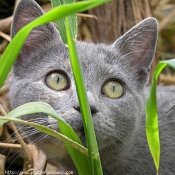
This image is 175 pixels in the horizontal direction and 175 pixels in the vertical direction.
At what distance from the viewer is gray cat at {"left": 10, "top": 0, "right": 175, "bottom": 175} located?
1.70 metres

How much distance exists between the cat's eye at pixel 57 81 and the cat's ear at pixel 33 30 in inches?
8.0

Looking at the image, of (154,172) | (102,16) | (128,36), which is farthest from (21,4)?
(102,16)

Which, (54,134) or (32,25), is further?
(54,134)

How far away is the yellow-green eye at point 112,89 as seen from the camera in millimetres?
1806

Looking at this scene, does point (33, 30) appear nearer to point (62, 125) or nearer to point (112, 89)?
point (112, 89)

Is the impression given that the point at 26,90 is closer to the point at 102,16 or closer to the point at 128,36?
the point at 128,36

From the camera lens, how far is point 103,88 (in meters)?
1.80

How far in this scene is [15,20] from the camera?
6.05 ft

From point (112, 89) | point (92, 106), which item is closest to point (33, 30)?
point (112, 89)

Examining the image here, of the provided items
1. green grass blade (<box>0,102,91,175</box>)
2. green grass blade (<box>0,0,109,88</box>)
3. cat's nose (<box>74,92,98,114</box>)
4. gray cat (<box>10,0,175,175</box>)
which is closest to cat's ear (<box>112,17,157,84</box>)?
gray cat (<box>10,0,175,175</box>)

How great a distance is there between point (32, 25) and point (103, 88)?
0.64 meters

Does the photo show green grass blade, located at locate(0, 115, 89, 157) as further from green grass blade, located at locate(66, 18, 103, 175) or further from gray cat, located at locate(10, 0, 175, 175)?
gray cat, located at locate(10, 0, 175, 175)

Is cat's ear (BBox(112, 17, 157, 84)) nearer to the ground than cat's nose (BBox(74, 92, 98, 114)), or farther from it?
farther from it

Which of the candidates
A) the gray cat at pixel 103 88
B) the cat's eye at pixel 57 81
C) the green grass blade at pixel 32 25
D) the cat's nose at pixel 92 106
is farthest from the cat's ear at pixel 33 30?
the green grass blade at pixel 32 25
